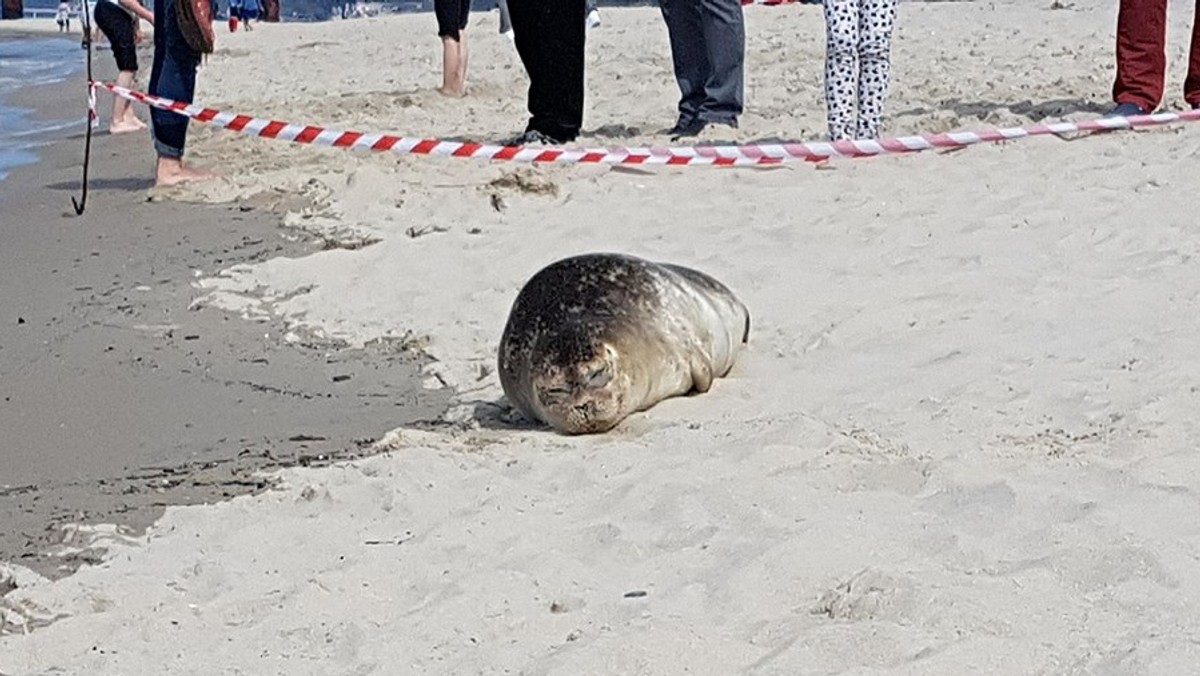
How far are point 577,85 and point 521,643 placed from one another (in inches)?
282

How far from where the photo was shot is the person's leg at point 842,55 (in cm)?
890

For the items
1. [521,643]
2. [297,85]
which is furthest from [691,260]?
[297,85]

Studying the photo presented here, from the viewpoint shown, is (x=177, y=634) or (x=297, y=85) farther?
(x=297, y=85)

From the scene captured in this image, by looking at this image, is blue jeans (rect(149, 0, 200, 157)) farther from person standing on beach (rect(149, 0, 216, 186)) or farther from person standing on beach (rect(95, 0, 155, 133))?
person standing on beach (rect(95, 0, 155, 133))

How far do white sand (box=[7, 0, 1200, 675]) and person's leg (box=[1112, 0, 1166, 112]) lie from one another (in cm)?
56

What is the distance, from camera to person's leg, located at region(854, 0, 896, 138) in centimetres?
881

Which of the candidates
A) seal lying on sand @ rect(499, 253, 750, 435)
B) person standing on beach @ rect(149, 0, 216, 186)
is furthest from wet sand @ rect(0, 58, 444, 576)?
person standing on beach @ rect(149, 0, 216, 186)

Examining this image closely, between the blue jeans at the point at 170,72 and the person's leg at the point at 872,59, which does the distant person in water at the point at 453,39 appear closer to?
the blue jeans at the point at 170,72

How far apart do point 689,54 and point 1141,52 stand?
266 cm

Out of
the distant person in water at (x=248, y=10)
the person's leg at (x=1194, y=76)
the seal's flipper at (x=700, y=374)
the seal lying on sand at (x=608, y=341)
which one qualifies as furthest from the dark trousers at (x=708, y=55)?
the distant person in water at (x=248, y=10)

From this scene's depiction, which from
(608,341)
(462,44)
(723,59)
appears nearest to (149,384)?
(608,341)

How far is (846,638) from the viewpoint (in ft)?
10.6

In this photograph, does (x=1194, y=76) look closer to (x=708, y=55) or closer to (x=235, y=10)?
(x=708, y=55)

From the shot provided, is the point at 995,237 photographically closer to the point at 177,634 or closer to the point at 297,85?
the point at 177,634
